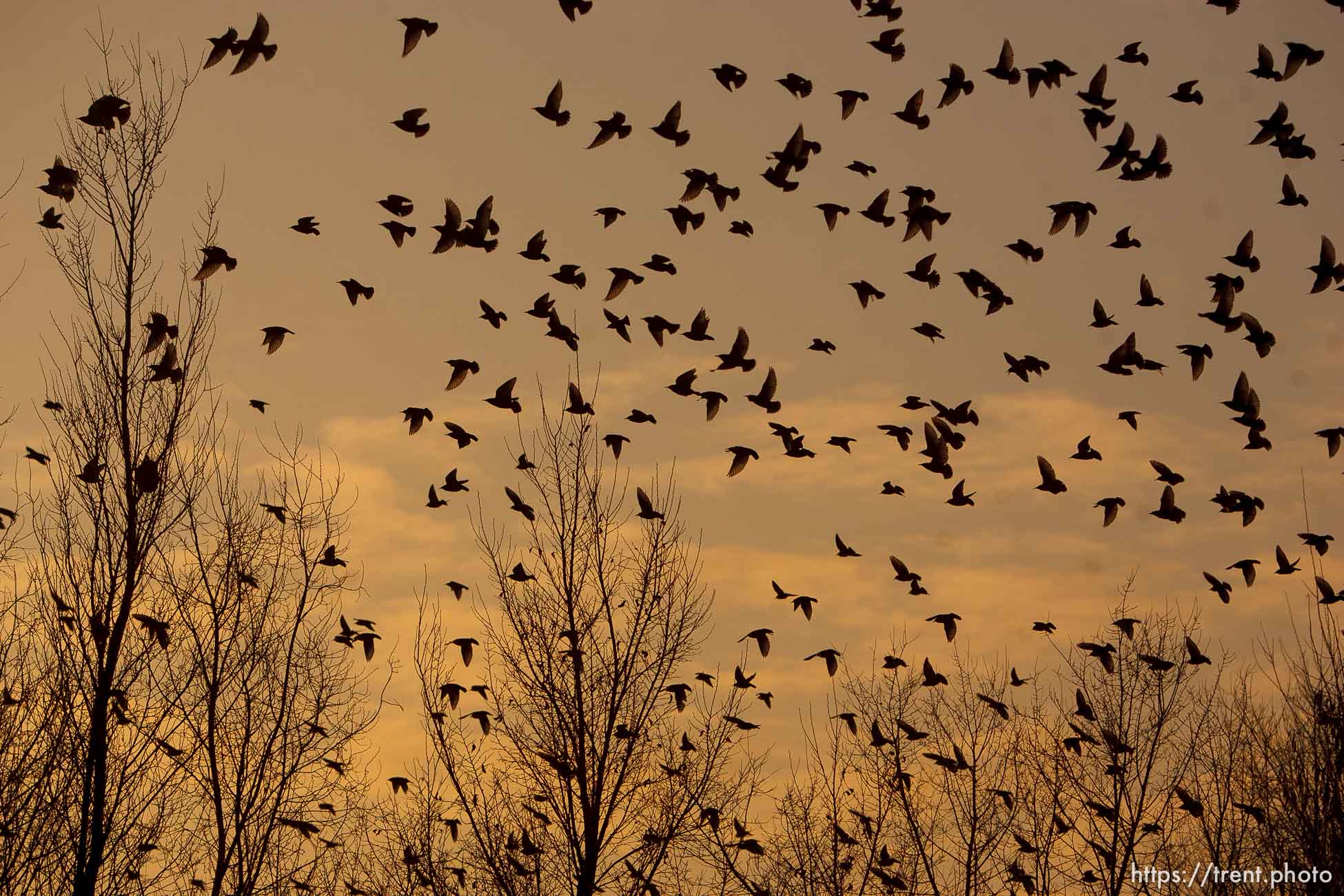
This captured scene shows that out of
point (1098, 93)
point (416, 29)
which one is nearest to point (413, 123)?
point (416, 29)

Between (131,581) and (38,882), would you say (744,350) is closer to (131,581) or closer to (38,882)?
(131,581)

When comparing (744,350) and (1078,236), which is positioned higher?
(1078,236)

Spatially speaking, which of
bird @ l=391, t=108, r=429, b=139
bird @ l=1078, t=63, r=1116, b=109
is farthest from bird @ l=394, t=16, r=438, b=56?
bird @ l=1078, t=63, r=1116, b=109

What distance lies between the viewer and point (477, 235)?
14125 millimetres

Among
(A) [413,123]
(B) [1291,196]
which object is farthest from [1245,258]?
(A) [413,123]

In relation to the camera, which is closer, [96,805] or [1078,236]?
[96,805]

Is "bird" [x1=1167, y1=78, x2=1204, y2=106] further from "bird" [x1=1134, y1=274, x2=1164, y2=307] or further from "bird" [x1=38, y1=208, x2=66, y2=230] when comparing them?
"bird" [x1=38, y1=208, x2=66, y2=230]

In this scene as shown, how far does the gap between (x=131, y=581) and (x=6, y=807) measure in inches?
90.1

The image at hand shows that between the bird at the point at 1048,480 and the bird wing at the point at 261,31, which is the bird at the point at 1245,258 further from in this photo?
the bird wing at the point at 261,31

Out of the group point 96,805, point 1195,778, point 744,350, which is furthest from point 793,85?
point 1195,778

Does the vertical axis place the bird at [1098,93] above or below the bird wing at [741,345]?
above

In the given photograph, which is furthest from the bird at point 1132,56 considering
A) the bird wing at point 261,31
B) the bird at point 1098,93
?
the bird wing at point 261,31

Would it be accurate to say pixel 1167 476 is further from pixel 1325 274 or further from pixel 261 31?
pixel 261 31

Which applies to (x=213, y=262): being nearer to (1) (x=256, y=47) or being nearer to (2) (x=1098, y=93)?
(1) (x=256, y=47)
